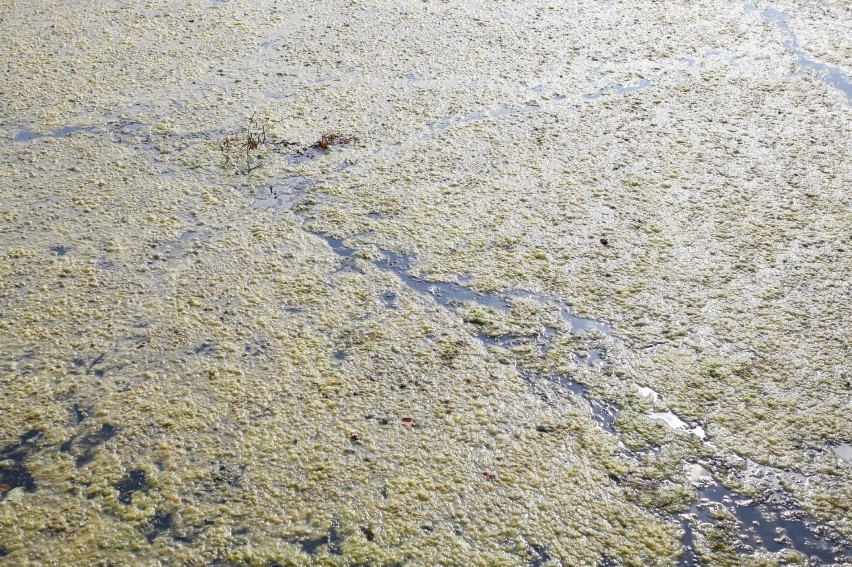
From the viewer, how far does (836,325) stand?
216cm

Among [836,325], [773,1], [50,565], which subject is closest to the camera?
[50,565]

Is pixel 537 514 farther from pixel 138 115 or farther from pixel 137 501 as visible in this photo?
pixel 138 115

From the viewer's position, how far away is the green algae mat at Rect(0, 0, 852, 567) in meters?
1.68

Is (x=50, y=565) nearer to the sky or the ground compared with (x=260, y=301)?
nearer to the ground

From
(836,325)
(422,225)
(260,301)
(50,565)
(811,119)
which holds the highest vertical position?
(811,119)

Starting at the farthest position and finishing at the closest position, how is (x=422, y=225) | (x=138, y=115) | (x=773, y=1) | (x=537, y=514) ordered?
(x=773, y=1)
(x=138, y=115)
(x=422, y=225)
(x=537, y=514)

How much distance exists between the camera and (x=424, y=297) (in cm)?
226

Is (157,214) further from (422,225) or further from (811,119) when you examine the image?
(811,119)

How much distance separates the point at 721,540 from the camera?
5.40ft

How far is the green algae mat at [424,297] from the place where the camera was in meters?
1.68

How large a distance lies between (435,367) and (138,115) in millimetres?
1709

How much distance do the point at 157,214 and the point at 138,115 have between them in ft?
2.24

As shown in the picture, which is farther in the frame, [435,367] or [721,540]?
[435,367]

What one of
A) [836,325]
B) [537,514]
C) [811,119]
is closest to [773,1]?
[811,119]
